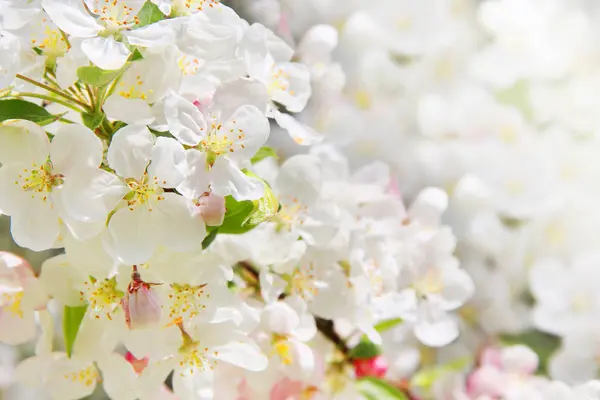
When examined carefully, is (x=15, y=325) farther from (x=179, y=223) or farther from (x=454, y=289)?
(x=454, y=289)

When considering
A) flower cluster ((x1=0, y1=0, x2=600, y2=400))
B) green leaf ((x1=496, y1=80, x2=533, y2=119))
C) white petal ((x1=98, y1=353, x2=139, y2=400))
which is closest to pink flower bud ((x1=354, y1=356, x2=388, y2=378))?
flower cluster ((x1=0, y1=0, x2=600, y2=400))

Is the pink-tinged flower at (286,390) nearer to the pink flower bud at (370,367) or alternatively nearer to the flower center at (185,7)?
the pink flower bud at (370,367)

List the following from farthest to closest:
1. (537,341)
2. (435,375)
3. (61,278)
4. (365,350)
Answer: (537,341), (435,375), (365,350), (61,278)

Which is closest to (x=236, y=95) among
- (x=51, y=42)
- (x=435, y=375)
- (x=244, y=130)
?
(x=244, y=130)

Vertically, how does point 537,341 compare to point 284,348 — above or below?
below

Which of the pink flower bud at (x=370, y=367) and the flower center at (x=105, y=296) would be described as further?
the pink flower bud at (x=370, y=367)

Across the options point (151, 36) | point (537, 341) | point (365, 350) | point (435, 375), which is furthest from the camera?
point (537, 341)

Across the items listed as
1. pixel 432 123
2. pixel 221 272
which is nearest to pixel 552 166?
pixel 432 123

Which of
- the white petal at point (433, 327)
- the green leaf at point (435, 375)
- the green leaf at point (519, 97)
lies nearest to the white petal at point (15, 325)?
the white petal at point (433, 327)
